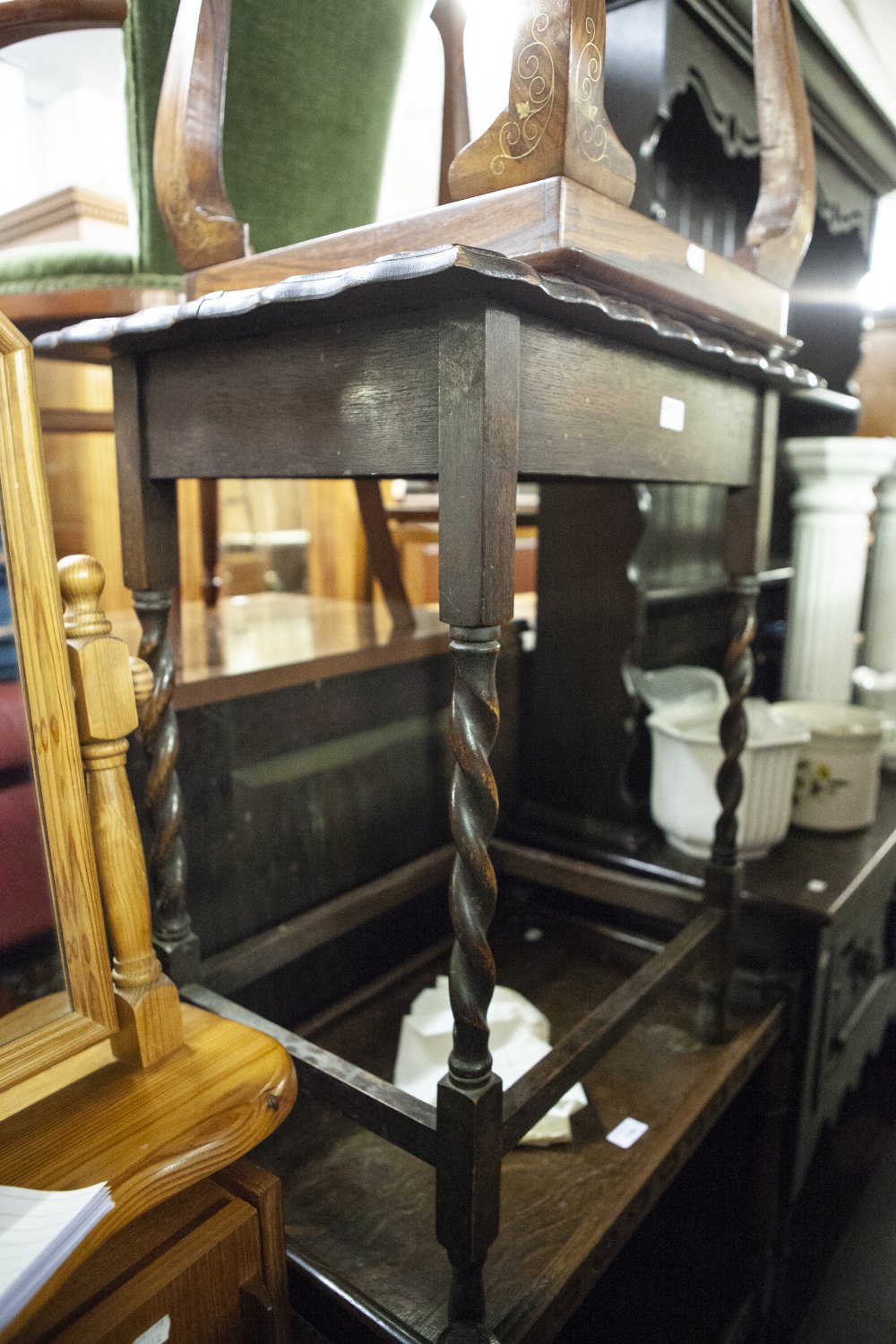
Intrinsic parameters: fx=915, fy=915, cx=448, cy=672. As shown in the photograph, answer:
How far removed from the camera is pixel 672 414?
34.4 inches

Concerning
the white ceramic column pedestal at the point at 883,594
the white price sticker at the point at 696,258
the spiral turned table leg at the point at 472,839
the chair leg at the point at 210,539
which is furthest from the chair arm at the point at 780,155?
the white ceramic column pedestal at the point at 883,594

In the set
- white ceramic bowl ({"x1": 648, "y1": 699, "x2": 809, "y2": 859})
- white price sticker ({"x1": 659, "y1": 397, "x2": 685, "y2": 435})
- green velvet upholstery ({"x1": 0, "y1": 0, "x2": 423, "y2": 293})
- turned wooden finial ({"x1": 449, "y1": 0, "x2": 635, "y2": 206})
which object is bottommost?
white ceramic bowl ({"x1": 648, "y1": 699, "x2": 809, "y2": 859})

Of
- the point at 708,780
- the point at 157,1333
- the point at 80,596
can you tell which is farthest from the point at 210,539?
the point at 157,1333

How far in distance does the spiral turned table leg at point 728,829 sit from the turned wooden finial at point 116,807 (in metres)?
0.74

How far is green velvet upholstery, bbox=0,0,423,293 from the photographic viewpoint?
1.05 m

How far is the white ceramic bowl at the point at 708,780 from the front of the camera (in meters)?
1.37

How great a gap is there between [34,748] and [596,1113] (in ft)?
2.54

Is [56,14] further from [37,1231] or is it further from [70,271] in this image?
[37,1231]

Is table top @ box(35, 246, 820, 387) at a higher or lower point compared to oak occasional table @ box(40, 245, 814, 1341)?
higher

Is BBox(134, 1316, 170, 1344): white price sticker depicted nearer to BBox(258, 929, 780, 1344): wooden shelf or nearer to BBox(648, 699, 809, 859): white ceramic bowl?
BBox(258, 929, 780, 1344): wooden shelf

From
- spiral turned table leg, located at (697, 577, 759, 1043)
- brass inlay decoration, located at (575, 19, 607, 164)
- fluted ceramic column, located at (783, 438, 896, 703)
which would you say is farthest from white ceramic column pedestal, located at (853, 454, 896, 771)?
brass inlay decoration, located at (575, 19, 607, 164)

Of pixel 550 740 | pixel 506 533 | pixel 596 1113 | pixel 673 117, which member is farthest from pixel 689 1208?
pixel 673 117

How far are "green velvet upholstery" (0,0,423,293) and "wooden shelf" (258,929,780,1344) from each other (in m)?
1.04

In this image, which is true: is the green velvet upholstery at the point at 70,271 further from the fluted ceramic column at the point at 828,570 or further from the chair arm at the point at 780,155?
the fluted ceramic column at the point at 828,570
